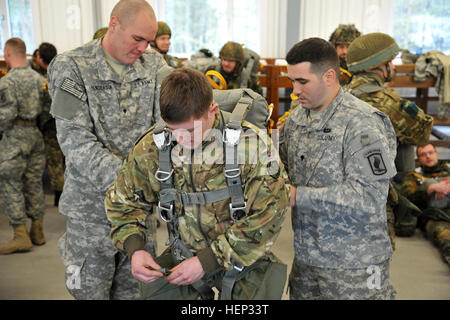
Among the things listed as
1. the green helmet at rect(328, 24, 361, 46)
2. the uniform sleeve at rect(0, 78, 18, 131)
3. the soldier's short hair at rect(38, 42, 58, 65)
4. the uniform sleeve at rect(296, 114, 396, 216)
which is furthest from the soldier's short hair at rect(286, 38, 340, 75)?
the soldier's short hair at rect(38, 42, 58, 65)

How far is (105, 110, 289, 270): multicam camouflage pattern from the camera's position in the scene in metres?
1.28

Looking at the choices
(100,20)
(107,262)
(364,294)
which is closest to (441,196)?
(364,294)

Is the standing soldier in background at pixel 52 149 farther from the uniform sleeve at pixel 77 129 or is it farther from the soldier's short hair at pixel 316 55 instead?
the soldier's short hair at pixel 316 55

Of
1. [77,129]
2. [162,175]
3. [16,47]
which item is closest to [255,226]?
[162,175]

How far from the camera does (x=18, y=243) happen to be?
3521mm

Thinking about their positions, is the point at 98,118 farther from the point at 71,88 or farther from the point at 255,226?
the point at 255,226

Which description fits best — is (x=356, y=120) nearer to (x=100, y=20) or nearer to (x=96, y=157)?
(x=96, y=157)

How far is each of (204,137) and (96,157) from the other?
1.85 ft

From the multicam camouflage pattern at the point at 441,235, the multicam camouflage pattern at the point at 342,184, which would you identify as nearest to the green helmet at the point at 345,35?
the multicam camouflage pattern at the point at 441,235

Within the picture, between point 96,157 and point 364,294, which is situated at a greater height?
point 96,157

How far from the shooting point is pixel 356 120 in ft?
5.24

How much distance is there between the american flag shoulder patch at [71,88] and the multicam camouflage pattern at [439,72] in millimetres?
4392

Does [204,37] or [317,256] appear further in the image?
[204,37]
